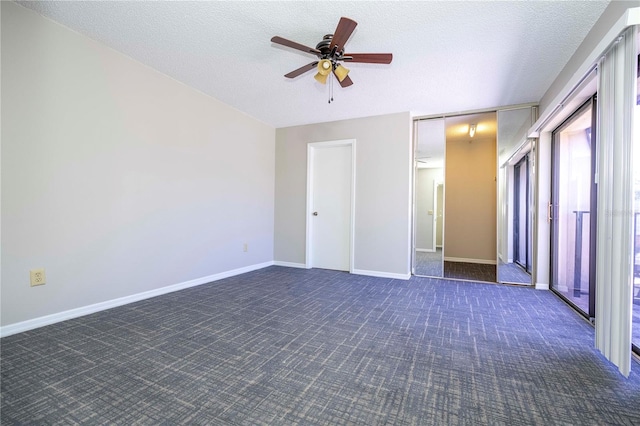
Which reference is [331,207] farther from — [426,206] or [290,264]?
[426,206]

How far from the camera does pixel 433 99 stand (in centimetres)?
365

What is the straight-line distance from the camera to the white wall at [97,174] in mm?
2133

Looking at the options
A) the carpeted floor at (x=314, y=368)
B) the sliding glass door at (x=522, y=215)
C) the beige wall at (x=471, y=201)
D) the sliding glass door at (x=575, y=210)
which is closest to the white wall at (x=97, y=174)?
the carpeted floor at (x=314, y=368)

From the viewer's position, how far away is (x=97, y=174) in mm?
2604

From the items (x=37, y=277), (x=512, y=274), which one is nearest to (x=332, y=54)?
(x=37, y=277)

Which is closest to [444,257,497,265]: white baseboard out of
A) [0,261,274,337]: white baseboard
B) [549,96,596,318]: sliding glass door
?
[549,96,596,318]: sliding glass door

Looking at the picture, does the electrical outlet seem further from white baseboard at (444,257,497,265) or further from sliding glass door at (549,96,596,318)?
white baseboard at (444,257,497,265)

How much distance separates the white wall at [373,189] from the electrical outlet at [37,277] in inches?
126

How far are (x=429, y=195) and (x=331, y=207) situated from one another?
1986 millimetres

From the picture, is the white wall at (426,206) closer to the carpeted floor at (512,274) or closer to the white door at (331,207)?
the carpeted floor at (512,274)

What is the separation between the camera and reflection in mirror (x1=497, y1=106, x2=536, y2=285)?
388 centimetres

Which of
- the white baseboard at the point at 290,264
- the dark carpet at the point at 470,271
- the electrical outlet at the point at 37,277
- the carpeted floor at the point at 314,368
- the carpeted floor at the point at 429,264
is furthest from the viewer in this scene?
the white baseboard at the point at 290,264

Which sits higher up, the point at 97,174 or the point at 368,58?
the point at 368,58

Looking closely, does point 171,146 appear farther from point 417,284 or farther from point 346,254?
point 417,284
